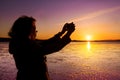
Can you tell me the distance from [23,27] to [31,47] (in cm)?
30

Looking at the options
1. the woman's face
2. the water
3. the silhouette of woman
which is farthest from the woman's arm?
the water

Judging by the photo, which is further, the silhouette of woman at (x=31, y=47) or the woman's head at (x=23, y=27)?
the woman's head at (x=23, y=27)

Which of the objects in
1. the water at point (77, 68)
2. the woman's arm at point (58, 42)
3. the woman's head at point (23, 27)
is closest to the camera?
the woman's arm at point (58, 42)

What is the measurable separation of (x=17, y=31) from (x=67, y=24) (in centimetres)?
63

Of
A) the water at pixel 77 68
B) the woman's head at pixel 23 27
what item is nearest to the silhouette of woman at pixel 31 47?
the woman's head at pixel 23 27

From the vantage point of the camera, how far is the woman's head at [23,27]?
2766 millimetres

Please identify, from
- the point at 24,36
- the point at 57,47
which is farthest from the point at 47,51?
the point at 24,36

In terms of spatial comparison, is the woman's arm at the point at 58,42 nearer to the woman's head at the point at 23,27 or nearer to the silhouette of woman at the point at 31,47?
the silhouette of woman at the point at 31,47

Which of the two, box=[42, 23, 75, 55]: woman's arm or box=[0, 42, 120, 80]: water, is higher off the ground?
box=[42, 23, 75, 55]: woman's arm

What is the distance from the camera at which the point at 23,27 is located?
9.12ft

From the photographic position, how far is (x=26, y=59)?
271 centimetres

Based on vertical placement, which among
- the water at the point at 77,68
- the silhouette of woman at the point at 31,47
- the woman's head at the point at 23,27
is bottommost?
the water at the point at 77,68

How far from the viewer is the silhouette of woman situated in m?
2.66

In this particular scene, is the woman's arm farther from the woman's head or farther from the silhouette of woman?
the woman's head
